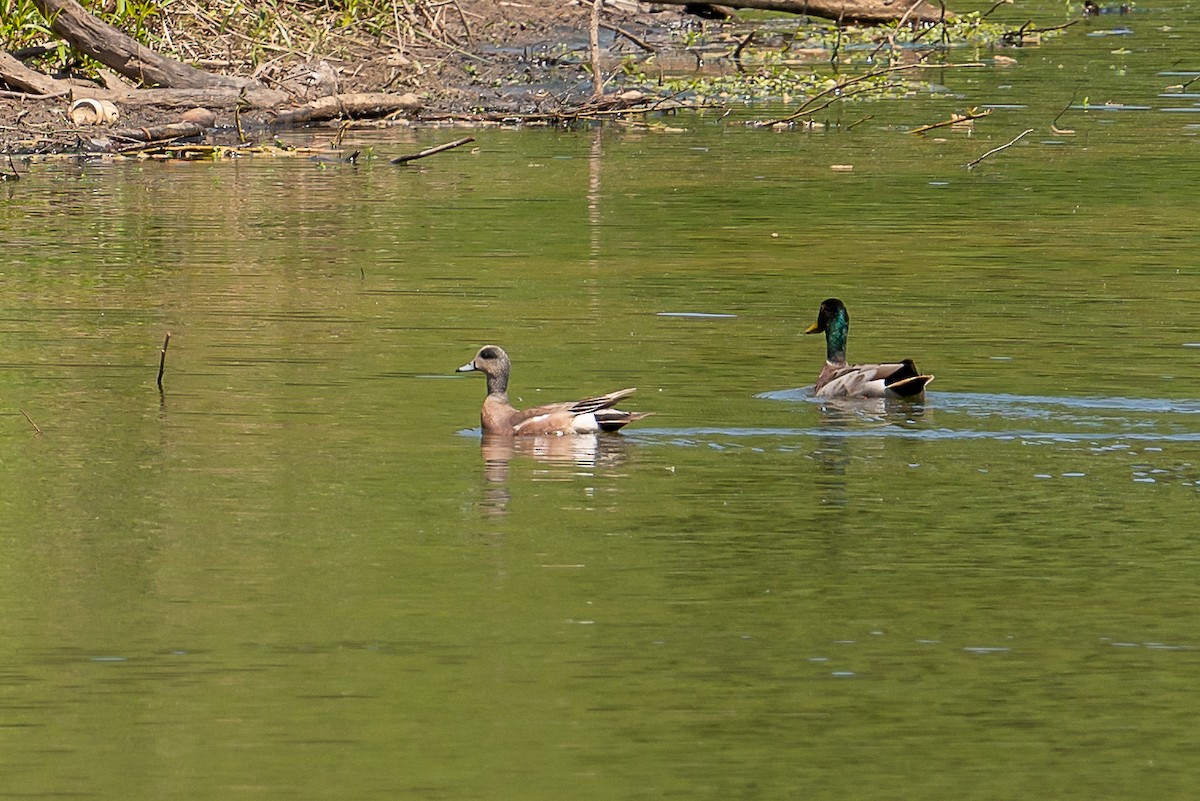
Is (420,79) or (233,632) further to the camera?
(420,79)

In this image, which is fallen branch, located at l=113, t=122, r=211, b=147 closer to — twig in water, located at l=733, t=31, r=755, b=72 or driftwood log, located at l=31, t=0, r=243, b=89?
driftwood log, located at l=31, t=0, r=243, b=89

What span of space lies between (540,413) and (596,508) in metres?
1.50

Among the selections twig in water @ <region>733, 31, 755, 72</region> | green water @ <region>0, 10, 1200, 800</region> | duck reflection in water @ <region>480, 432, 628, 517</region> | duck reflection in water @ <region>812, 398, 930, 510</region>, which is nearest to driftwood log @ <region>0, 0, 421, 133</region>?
green water @ <region>0, 10, 1200, 800</region>

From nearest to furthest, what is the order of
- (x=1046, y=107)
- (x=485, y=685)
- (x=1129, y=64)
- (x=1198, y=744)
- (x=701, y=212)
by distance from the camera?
(x=1198, y=744) → (x=485, y=685) → (x=701, y=212) → (x=1046, y=107) → (x=1129, y=64)

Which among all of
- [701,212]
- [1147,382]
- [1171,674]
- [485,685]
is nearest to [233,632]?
[485,685]

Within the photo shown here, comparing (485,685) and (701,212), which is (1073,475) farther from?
(701,212)

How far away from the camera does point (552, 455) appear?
10875mm

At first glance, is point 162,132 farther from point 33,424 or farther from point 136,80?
point 33,424

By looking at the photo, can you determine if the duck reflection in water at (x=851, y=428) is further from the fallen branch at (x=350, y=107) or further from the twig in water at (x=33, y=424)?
the fallen branch at (x=350, y=107)

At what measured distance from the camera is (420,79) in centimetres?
2759

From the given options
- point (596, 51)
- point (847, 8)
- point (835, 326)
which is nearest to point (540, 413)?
point (835, 326)

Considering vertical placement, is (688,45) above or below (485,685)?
above

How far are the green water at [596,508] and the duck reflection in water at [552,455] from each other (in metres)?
0.03

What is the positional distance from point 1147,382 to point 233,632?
5.74 m
